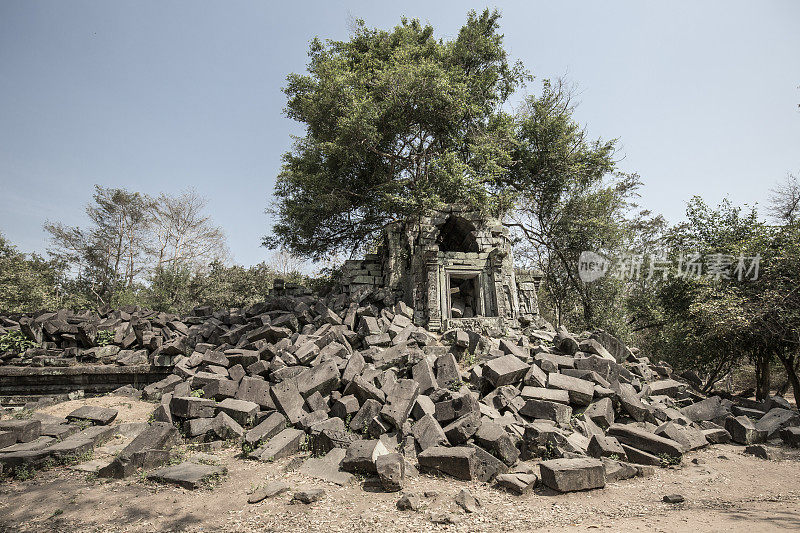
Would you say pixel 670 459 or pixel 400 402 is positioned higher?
pixel 400 402

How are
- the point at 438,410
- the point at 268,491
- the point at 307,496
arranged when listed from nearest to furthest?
the point at 307,496 → the point at 268,491 → the point at 438,410

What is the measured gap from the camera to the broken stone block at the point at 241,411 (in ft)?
20.7

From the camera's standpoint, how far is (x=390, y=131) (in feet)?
43.0

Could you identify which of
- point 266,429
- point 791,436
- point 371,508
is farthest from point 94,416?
point 791,436

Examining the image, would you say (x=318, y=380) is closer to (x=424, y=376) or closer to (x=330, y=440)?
(x=330, y=440)

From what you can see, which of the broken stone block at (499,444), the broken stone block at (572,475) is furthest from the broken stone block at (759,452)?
the broken stone block at (499,444)

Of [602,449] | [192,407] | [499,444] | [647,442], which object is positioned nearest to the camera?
[499,444]

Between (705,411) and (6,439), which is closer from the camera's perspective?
(6,439)

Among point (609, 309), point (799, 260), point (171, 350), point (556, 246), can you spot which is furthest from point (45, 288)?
point (799, 260)

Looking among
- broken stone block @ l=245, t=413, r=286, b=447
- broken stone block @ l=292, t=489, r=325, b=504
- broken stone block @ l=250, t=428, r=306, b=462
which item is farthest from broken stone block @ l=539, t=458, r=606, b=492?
broken stone block @ l=245, t=413, r=286, b=447

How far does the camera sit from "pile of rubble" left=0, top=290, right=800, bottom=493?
477 cm

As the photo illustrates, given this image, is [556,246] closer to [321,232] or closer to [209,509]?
[321,232]

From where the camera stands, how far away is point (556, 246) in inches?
Result: 681

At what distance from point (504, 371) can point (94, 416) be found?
24.3ft
